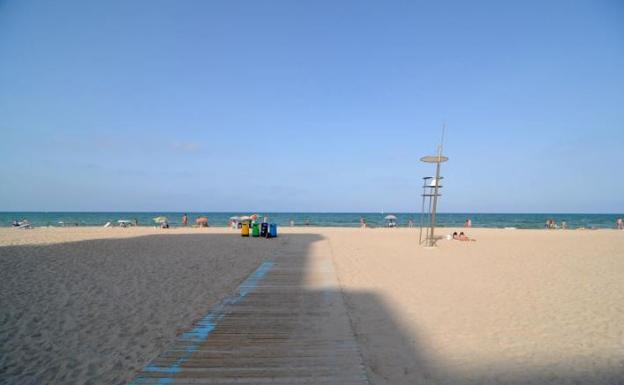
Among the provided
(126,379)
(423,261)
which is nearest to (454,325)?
(126,379)

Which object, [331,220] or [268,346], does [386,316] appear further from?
[331,220]

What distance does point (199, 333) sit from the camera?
14.2 feet

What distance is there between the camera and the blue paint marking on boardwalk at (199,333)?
319 centimetres

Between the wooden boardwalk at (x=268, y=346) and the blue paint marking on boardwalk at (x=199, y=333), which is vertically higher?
the wooden boardwalk at (x=268, y=346)

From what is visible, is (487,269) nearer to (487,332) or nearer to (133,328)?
(487,332)

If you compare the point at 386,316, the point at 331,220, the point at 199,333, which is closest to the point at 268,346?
the point at 199,333

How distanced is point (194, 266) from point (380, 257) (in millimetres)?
7021

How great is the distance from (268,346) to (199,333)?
1145 millimetres

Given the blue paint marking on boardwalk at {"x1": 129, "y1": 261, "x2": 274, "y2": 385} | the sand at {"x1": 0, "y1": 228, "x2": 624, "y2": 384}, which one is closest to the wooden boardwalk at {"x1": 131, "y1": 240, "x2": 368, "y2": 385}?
the blue paint marking on boardwalk at {"x1": 129, "y1": 261, "x2": 274, "y2": 385}

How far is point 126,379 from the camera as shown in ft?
10.7

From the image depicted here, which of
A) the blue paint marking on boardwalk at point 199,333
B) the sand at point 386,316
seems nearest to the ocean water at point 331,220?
the sand at point 386,316

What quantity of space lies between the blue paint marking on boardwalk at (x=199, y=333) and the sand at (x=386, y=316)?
221 millimetres

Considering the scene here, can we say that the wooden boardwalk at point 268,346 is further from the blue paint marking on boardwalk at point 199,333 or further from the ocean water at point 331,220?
the ocean water at point 331,220

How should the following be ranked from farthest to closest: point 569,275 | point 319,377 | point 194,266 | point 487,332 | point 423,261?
1. point 423,261
2. point 194,266
3. point 569,275
4. point 487,332
5. point 319,377
